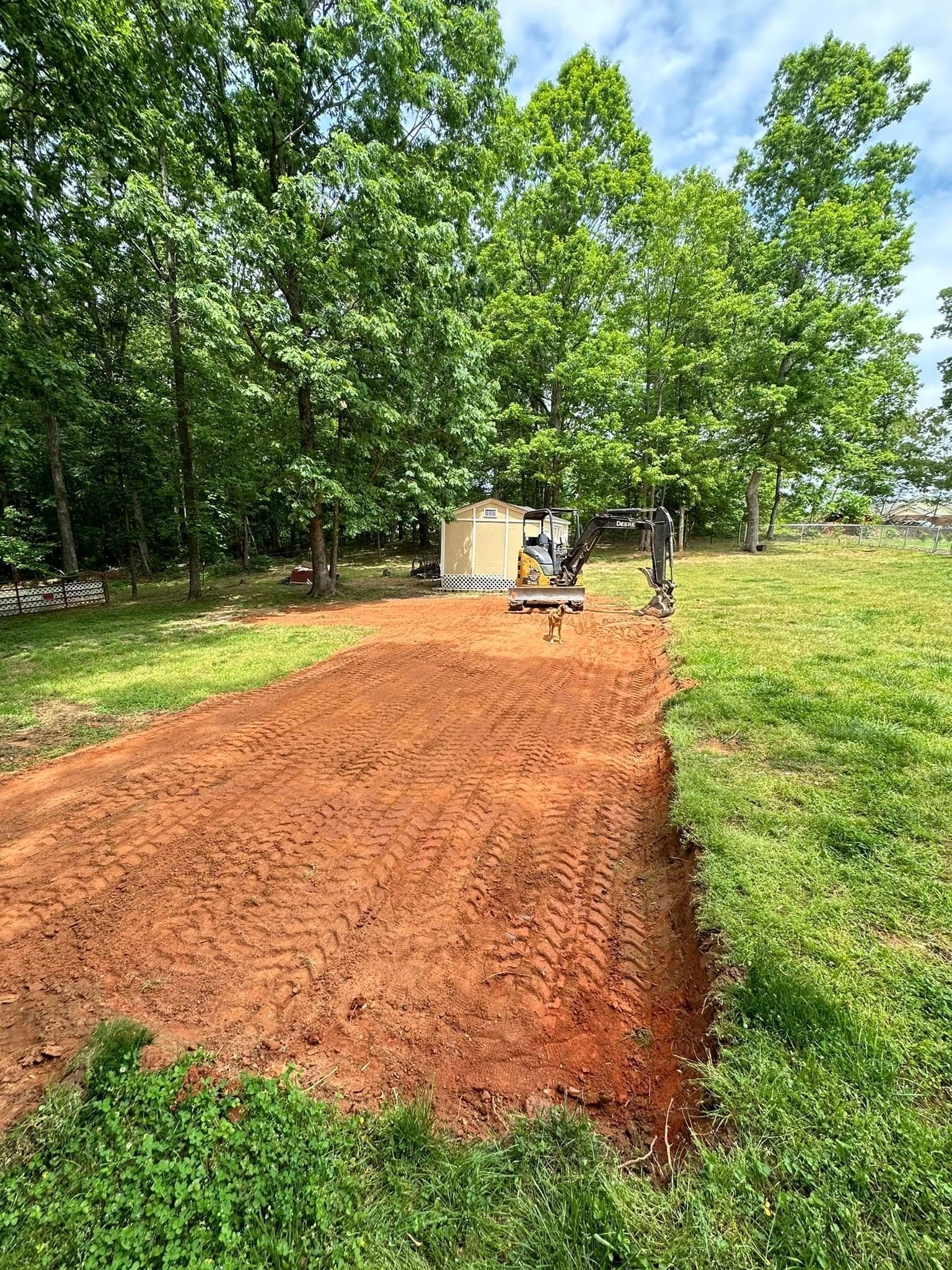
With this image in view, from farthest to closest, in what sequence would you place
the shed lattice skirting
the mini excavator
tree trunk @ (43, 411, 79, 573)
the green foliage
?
the shed lattice skirting < tree trunk @ (43, 411, 79, 573) < the green foliage < the mini excavator

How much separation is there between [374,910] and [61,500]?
2117 cm

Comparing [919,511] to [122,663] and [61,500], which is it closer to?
[122,663]

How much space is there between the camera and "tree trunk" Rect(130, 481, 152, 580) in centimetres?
2029

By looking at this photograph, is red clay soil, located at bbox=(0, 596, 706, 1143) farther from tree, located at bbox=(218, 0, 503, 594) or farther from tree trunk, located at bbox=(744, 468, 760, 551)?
tree trunk, located at bbox=(744, 468, 760, 551)

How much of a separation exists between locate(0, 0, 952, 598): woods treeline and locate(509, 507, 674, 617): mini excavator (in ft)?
16.9

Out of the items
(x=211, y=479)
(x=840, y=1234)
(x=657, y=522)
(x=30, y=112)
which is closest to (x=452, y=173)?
(x=30, y=112)

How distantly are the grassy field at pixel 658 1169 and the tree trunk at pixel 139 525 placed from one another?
23103 millimetres

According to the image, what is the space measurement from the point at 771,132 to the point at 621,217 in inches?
353

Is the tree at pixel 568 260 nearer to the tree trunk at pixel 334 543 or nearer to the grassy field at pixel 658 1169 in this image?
the tree trunk at pixel 334 543

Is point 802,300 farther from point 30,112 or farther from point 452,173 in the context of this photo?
point 30,112

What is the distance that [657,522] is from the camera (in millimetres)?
10555

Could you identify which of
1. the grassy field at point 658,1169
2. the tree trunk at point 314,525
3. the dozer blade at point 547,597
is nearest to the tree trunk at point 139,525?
the tree trunk at point 314,525

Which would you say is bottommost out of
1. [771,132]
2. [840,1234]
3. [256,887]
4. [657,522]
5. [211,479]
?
[256,887]

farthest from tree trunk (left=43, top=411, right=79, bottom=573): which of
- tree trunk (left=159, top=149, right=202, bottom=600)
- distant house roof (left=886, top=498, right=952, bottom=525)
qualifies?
distant house roof (left=886, top=498, right=952, bottom=525)
